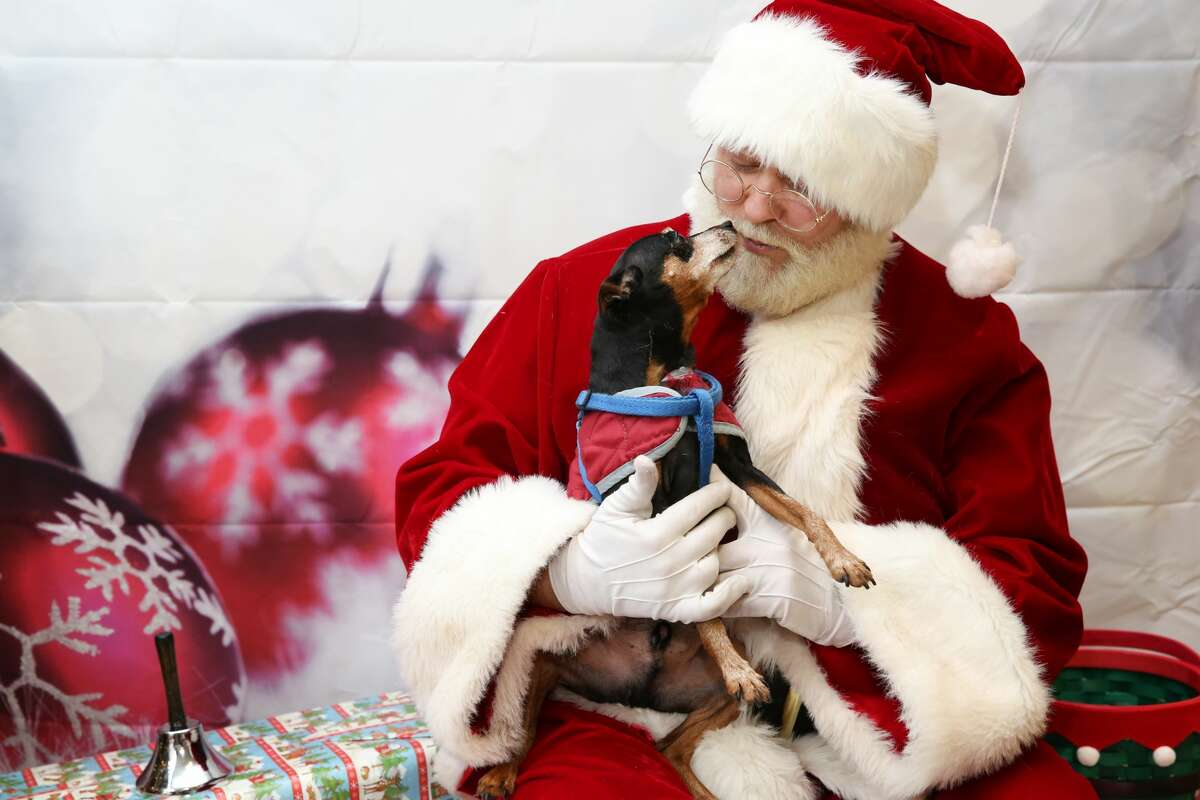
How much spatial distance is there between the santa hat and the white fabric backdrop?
48 centimetres

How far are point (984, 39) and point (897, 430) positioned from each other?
57 centimetres

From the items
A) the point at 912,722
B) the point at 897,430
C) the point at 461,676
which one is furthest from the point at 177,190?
the point at 912,722

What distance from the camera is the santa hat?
5.13ft

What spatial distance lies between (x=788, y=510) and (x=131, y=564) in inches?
53.3

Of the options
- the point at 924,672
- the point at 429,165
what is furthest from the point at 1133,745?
the point at 429,165

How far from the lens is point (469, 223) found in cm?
213

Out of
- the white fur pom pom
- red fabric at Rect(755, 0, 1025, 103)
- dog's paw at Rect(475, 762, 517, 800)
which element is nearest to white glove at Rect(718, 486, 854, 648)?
dog's paw at Rect(475, 762, 517, 800)

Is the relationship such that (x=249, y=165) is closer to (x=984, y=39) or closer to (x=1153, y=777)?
(x=984, y=39)

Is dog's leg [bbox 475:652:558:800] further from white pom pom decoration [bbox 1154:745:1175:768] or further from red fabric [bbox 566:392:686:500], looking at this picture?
white pom pom decoration [bbox 1154:745:1175:768]

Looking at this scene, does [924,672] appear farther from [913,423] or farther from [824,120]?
[824,120]

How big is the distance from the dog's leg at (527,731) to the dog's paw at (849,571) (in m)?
0.44

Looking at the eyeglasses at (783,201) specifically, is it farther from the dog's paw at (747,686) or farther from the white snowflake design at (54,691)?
the white snowflake design at (54,691)

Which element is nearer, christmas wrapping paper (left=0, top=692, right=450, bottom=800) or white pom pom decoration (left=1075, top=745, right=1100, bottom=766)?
white pom pom decoration (left=1075, top=745, right=1100, bottom=766)

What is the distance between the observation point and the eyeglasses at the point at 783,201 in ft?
5.29
